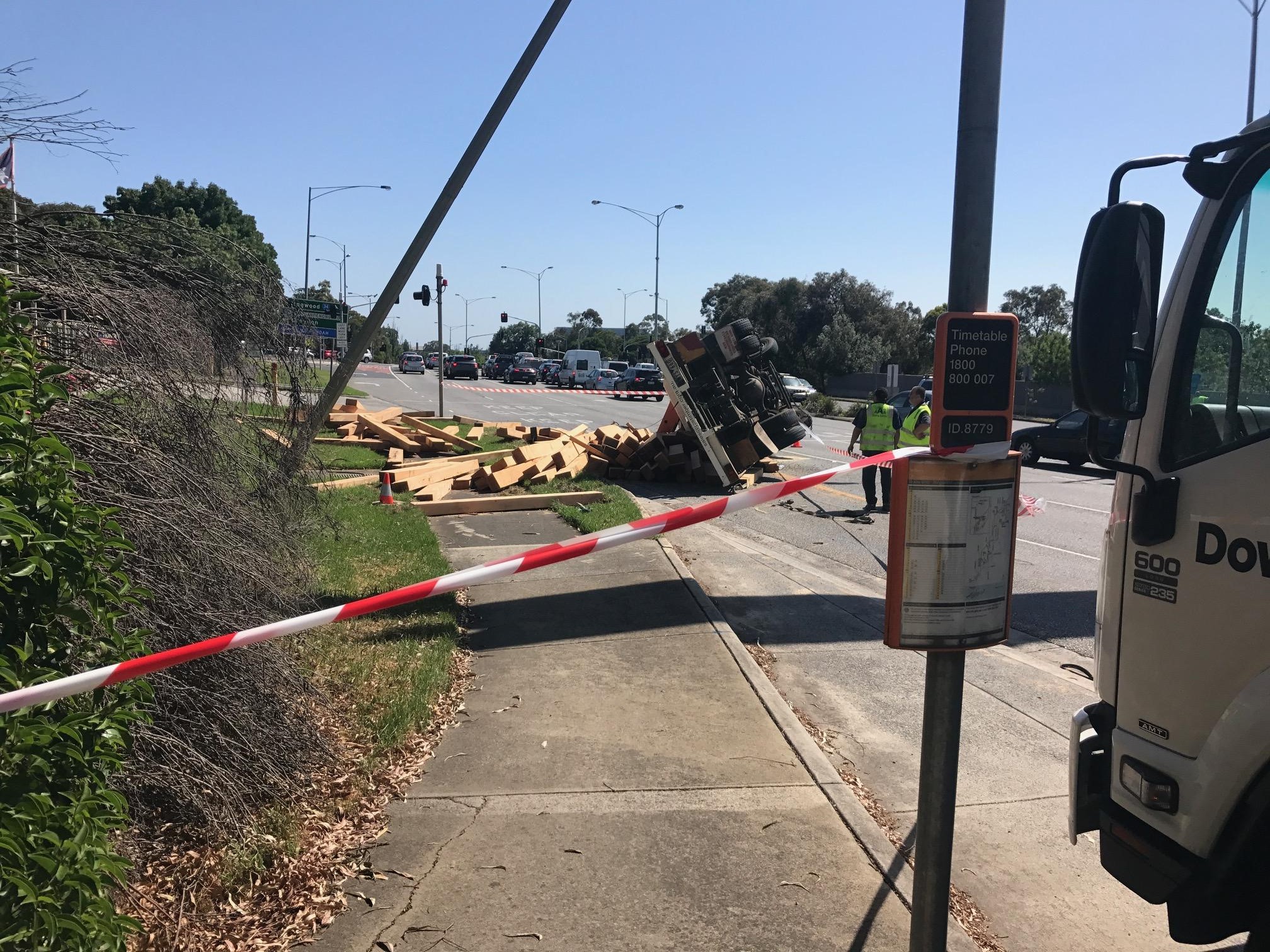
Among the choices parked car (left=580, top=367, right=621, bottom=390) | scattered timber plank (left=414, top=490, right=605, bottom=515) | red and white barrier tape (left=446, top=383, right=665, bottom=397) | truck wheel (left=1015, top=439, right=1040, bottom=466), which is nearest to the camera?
scattered timber plank (left=414, top=490, right=605, bottom=515)

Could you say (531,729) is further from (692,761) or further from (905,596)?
(905,596)

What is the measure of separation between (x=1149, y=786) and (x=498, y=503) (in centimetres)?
1003

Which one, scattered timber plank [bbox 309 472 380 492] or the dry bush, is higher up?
the dry bush

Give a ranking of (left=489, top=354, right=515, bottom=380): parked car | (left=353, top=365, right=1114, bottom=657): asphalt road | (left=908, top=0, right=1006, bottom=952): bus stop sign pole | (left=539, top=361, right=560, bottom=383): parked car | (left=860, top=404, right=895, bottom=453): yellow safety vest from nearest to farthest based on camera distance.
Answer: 1. (left=908, top=0, right=1006, bottom=952): bus stop sign pole
2. (left=353, top=365, right=1114, bottom=657): asphalt road
3. (left=860, top=404, right=895, bottom=453): yellow safety vest
4. (left=539, top=361, right=560, bottom=383): parked car
5. (left=489, top=354, right=515, bottom=380): parked car

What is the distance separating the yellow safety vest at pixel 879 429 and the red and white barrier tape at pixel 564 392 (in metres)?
32.5

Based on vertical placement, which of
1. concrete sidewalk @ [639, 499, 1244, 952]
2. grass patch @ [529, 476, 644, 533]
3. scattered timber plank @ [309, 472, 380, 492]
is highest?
scattered timber plank @ [309, 472, 380, 492]

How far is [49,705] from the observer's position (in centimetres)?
248

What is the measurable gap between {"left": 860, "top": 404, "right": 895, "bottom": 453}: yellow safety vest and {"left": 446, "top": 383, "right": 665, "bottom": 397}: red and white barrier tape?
32.5 metres

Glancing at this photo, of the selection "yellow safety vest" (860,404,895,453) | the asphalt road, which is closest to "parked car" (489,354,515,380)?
the asphalt road

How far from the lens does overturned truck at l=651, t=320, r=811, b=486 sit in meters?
14.1

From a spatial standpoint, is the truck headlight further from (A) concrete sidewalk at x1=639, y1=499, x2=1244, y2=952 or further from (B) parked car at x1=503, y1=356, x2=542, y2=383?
(B) parked car at x1=503, y1=356, x2=542, y2=383

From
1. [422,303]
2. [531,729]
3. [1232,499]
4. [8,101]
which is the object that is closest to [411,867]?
[531,729]

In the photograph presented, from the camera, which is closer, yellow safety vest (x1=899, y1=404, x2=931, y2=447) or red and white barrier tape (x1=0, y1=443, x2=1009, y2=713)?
red and white barrier tape (x1=0, y1=443, x2=1009, y2=713)

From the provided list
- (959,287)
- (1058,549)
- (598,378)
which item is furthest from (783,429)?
(598,378)
